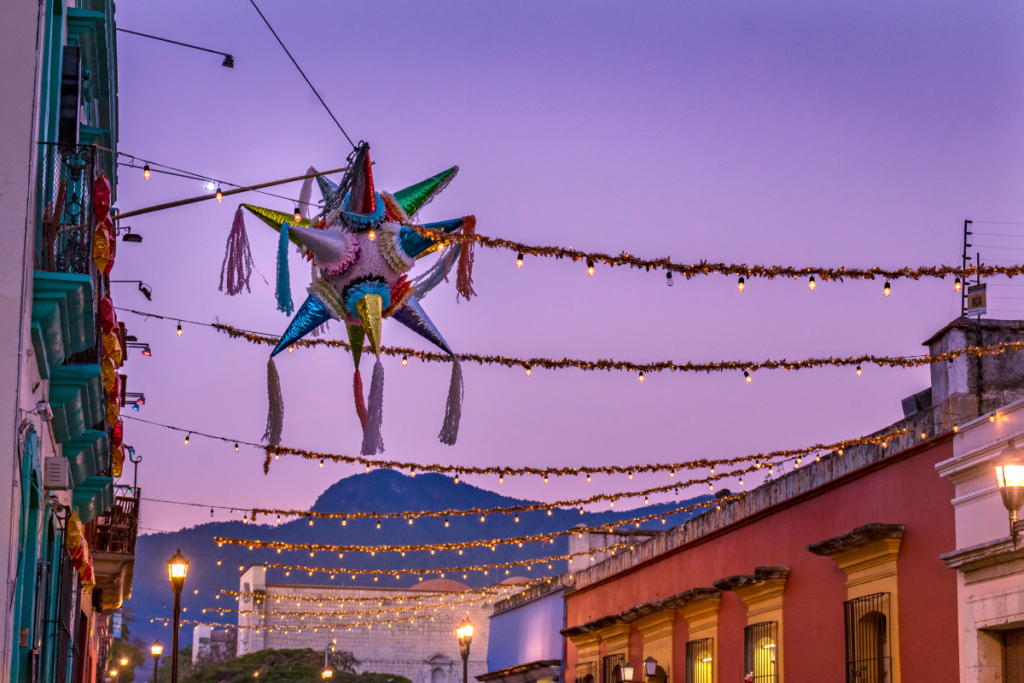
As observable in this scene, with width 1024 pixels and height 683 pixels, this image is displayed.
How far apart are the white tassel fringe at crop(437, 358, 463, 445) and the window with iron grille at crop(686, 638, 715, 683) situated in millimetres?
8727

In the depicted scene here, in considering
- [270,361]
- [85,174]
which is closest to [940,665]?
[270,361]

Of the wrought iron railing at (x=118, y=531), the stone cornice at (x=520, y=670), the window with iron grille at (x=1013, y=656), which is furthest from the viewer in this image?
the stone cornice at (x=520, y=670)

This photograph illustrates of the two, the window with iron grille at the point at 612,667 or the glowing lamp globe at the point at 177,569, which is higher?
the glowing lamp globe at the point at 177,569

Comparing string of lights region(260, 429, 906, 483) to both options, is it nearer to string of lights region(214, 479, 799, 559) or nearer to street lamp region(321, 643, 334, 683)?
string of lights region(214, 479, 799, 559)

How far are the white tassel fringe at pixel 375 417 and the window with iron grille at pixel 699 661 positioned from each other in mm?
9568

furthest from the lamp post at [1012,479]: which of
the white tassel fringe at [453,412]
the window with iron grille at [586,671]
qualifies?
the window with iron grille at [586,671]

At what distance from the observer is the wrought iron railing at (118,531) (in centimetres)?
1826

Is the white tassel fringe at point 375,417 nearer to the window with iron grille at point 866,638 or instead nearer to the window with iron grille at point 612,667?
the window with iron grille at point 866,638

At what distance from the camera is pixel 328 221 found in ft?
30.1

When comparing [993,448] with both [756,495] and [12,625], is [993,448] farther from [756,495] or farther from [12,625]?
[12,625]

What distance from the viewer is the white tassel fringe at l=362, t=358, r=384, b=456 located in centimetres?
944

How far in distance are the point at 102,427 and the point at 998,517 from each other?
26.4 ft

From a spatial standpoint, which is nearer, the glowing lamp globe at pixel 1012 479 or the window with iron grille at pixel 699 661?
the glowing lamp globe at pixel 1012 479

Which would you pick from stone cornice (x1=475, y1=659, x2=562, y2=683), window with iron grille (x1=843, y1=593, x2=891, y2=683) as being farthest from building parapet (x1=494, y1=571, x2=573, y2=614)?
window with iron grille (x1=843, y1=593, x2=891, y2=683)
